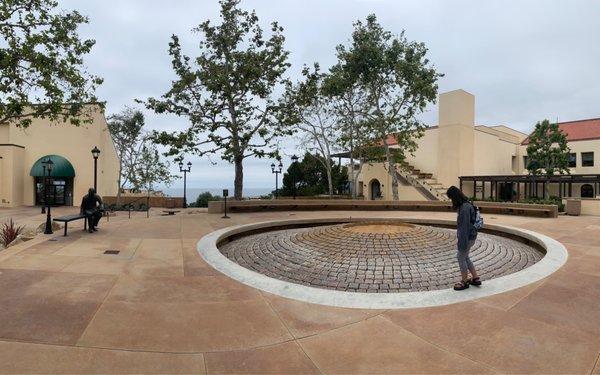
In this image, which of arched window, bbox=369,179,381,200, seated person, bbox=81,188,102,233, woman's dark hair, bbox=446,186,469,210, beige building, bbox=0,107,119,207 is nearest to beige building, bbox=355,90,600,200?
arched window, bbox=369,179,381,200

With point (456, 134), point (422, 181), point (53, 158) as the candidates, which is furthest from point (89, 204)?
point (456, 134)

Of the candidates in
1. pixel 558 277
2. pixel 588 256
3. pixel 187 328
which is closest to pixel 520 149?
pixel 588 256

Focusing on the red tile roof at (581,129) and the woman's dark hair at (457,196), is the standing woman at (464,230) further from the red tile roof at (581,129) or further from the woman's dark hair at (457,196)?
the red tile roof at (581,129)

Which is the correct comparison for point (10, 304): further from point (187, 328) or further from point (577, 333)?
point (577, 333)

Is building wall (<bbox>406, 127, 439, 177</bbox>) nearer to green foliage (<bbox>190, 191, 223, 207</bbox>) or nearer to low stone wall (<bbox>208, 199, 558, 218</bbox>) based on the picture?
low stone wall (<bbox>208, 199, 558, 218</bbox>)

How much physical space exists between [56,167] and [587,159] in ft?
157

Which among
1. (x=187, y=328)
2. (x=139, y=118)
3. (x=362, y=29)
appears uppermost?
(x=362, y=29)

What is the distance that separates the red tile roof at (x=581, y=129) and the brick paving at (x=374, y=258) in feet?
104

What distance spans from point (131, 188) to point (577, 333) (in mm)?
47601

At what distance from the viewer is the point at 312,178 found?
48.5 m

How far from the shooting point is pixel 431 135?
3519 centimetres

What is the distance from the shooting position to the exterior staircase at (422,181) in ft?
104

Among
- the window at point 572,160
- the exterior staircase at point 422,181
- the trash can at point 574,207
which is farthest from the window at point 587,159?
the trash can at point 574,207

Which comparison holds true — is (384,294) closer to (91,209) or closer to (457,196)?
(457,196)
